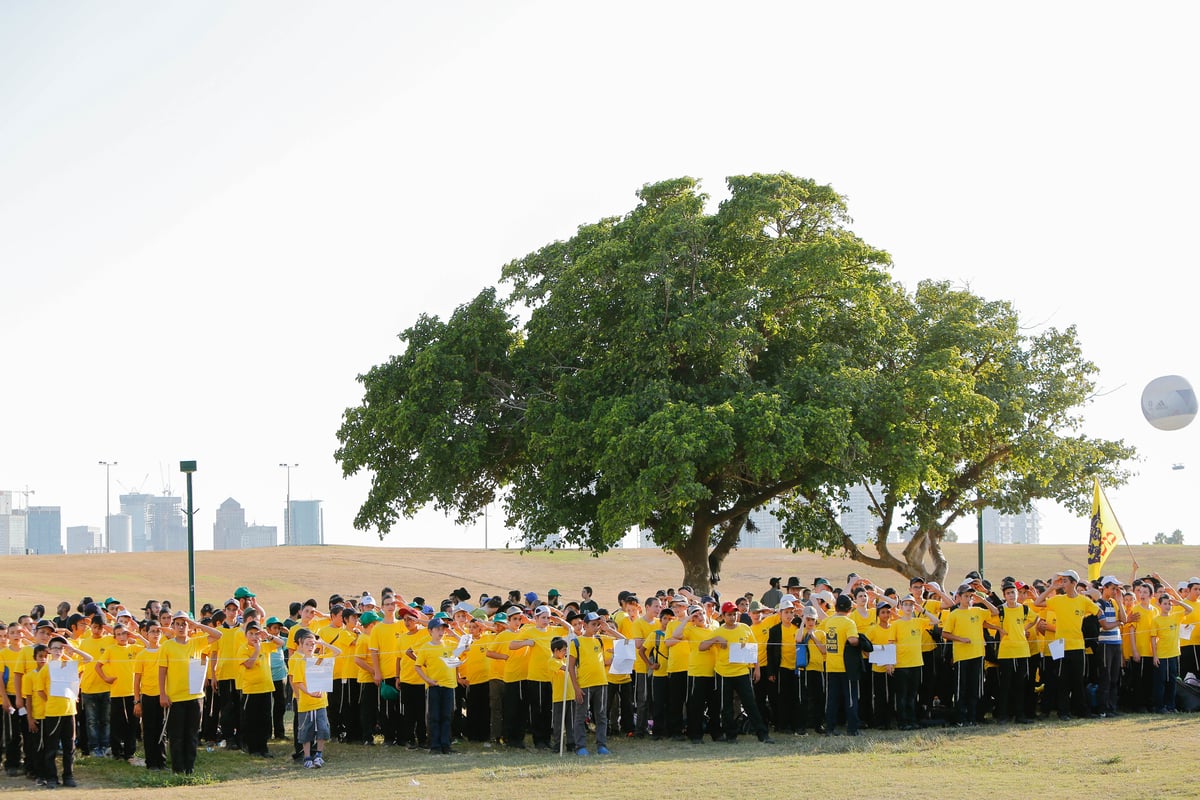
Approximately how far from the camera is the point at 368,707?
17.4m

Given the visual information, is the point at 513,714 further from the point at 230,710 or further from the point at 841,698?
the point at 841,698

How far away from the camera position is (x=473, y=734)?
57.9ft

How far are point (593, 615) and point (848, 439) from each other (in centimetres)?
1315

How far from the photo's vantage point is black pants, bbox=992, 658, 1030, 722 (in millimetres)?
17828

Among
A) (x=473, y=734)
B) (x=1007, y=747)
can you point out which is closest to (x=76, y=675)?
(x=473, y=734)

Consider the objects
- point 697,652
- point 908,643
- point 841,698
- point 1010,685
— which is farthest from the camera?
point 1010,685

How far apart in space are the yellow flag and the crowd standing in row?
6.76 m

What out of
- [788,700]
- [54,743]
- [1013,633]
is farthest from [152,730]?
[1013,633]

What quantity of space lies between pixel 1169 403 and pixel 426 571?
2203 inches

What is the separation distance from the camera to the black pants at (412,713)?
1711 centimetres

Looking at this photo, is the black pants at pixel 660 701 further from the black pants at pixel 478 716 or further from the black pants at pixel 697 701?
the black pants at pixel 478 716

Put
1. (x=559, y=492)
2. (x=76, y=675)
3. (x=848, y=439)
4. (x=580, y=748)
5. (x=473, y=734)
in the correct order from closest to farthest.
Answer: (x=76, y=675), (x=580, y=748), (x=473, y=734), (x=848, y=439), (x=559, y=492)

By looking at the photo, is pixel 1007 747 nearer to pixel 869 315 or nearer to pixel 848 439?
pixel 848 439

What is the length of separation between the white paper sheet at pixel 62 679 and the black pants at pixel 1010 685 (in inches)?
453
